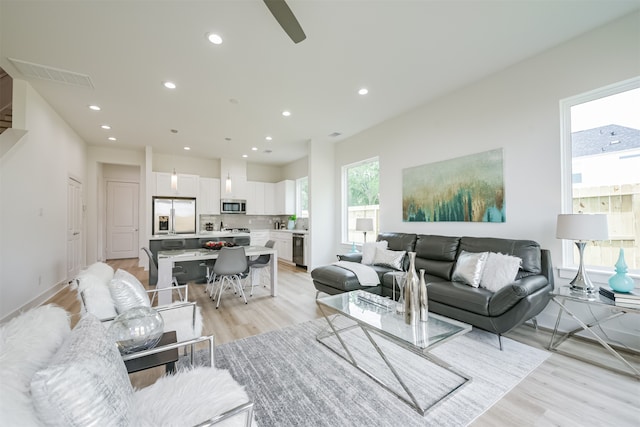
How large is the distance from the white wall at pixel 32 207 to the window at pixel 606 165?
6.48 m

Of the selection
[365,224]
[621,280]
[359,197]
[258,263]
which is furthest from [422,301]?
[359,197]

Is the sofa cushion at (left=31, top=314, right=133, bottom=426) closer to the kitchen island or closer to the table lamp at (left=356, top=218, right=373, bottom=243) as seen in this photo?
the kitchen island

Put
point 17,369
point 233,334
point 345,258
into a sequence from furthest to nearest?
point 345,258
point 233,334
point 17,369

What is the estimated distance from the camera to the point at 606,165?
256 cm

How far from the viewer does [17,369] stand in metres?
0.81

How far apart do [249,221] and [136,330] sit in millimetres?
6736

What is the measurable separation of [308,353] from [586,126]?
11.9ft

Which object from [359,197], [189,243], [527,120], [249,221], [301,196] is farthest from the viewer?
[249,221]

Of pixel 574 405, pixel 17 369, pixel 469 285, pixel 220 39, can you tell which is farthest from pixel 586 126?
pixel 17 369

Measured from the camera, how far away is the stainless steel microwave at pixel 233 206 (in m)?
7.30

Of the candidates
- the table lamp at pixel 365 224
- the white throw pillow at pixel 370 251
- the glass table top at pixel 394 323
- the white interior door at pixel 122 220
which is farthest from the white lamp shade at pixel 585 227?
the white interior door at pixel 122 220

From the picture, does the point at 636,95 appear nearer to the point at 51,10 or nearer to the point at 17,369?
the point at 17,369

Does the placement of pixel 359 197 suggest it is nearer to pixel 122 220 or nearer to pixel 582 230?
pixel 582 230

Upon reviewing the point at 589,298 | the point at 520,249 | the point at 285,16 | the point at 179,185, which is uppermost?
the point at 285,16
